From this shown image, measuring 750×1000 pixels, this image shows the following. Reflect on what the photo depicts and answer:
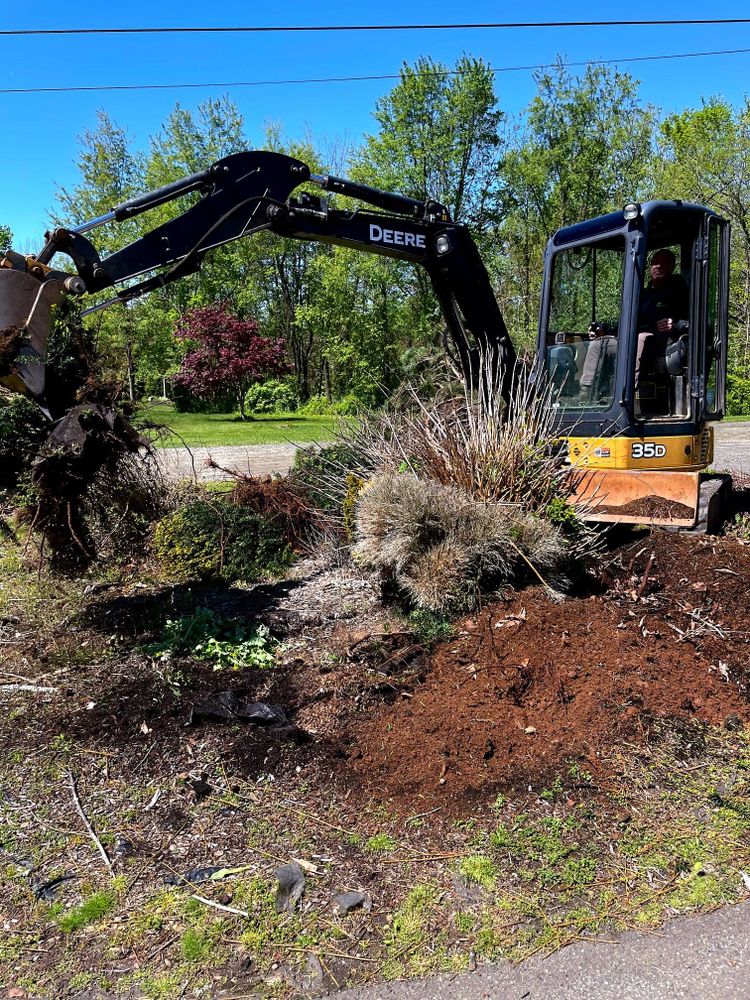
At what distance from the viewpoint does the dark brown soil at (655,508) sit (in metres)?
6.15

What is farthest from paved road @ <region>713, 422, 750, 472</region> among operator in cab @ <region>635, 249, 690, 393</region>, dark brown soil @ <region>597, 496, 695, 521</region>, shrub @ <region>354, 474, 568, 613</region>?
shrub @ <region>354, 474, 568, 613</region>

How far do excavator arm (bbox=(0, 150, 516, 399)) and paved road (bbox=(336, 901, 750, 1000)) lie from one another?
361 cm

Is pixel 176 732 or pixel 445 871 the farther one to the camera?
pixel 176 732

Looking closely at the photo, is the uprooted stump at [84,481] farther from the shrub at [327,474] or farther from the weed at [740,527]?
the weed at [740,527]

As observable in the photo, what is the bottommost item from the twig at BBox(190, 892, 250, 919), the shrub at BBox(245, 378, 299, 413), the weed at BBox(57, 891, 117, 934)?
the weed at BBox(57, 891, 117, 934)

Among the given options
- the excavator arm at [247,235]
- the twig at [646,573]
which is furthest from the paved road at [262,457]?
the twig at [646,573]

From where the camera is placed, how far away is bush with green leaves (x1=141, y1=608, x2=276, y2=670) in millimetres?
4648

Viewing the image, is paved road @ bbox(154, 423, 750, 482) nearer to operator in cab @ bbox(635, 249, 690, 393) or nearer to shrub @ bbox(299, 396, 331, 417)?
operator in cab @ bbox(635, 249, 690, 393)

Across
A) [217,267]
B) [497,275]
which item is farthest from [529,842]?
[217,267]

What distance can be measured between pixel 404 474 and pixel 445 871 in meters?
3.17

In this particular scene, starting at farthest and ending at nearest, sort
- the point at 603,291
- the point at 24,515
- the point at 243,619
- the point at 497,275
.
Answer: the point at 497,275, the point at 603,291, the point at 243,619, the point at 24,515

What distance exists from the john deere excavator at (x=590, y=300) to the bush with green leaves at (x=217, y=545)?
2006 millimetres

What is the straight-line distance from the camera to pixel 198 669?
14.9 ft

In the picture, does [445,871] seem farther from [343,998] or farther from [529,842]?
[343,998]
